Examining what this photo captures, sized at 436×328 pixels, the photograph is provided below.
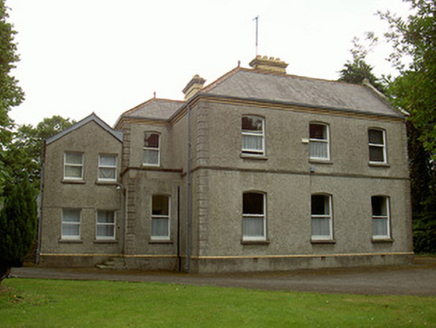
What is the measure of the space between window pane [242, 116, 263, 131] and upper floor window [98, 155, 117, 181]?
8026 mm

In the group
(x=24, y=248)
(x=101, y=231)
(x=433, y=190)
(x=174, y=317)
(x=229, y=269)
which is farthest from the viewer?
(x=433, y=190)

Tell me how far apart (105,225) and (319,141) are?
38.3 feet

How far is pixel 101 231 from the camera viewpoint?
2428 centimetres

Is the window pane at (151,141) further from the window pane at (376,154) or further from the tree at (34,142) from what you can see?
the tree at (34,142)

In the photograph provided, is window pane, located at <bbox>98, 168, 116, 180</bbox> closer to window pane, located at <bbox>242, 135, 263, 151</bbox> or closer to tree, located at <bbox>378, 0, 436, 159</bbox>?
window pane, located at <bbox>242, 135, 263, 151</bbox>

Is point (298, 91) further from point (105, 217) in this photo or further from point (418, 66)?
point (418, 66)

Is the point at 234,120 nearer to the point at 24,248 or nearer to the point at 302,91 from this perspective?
the point at 302,91

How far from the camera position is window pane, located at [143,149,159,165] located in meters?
24.7

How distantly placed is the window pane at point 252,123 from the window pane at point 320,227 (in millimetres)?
4868

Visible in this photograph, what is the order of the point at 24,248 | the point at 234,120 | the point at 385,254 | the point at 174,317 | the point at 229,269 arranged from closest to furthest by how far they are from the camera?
the point at 174,317
the point at 24,248
the point at 229,269
the point at 234,120
the point at 385,254

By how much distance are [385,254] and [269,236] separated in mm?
6036

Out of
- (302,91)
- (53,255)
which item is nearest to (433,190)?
(302,91)

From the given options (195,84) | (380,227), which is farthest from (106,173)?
(380,227)

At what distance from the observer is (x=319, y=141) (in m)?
22.0
